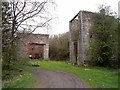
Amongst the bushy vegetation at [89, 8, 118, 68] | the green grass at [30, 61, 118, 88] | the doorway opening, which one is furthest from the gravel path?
the doorway opening

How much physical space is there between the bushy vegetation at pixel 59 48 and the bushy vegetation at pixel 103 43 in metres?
11.6

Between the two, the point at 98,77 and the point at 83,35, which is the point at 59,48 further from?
the point at 98,77

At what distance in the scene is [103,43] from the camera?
2212cm

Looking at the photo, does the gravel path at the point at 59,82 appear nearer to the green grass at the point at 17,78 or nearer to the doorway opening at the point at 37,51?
the green grass at the point at 17,78

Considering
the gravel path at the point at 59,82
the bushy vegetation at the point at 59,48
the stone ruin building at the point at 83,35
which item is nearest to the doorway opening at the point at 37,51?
the bushy vegetation at the point at 59,48

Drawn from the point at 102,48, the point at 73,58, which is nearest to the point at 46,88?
the point at 102,48

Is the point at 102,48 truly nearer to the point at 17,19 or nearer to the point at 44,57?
the point at 17,19

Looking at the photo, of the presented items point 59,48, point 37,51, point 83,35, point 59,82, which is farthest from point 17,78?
A: point 37,51

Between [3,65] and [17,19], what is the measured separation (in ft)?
20.8

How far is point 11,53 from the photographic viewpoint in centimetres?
1491

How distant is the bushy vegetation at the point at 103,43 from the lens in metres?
21.9

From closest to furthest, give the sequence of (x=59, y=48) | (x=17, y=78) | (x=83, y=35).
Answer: (x=17, y=78), (x=83, y=35), (x=59, y=48)

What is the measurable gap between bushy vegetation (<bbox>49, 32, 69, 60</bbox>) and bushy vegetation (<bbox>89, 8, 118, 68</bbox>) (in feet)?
38.2

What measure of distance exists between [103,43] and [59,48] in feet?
46.7
